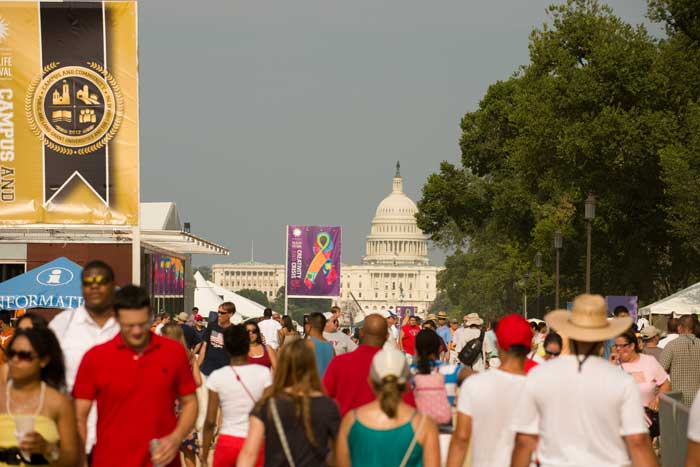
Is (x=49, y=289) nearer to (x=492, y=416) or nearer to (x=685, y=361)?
(x=685, y=361)

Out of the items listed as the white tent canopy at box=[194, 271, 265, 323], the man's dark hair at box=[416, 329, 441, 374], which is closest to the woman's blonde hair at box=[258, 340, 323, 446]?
the man's dark hair at box=[416, 329, 441, 374]

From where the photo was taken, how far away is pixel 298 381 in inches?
282

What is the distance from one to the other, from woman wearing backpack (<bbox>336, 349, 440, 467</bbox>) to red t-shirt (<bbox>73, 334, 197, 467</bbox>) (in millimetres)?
995

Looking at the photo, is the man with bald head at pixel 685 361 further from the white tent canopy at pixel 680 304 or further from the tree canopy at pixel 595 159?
the tree canopy at pixel 595 159

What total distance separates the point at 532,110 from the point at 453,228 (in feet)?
80.4

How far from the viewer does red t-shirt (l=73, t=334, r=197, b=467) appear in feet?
23.1

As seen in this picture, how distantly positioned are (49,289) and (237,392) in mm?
10188

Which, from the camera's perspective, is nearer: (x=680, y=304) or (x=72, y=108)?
(x=72, y=108)

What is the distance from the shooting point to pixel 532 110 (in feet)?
158

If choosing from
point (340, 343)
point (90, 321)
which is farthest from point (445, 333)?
point (90, 321)

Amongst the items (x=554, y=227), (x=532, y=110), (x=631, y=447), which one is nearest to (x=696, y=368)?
(x=631, y=447)

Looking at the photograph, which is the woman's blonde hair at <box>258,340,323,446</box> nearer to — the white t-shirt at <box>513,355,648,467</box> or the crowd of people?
the crowd of people

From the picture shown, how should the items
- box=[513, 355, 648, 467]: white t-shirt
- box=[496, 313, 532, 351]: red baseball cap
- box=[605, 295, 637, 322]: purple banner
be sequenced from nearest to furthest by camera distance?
1. box=[513, 355, 648, 467]: white t-shirt
2. box=[496, 313, 532, 351]: red baseball cap
3. box=[605, 295, 637, 322]: purple banner

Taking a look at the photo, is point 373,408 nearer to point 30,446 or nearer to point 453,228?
point 30,446
